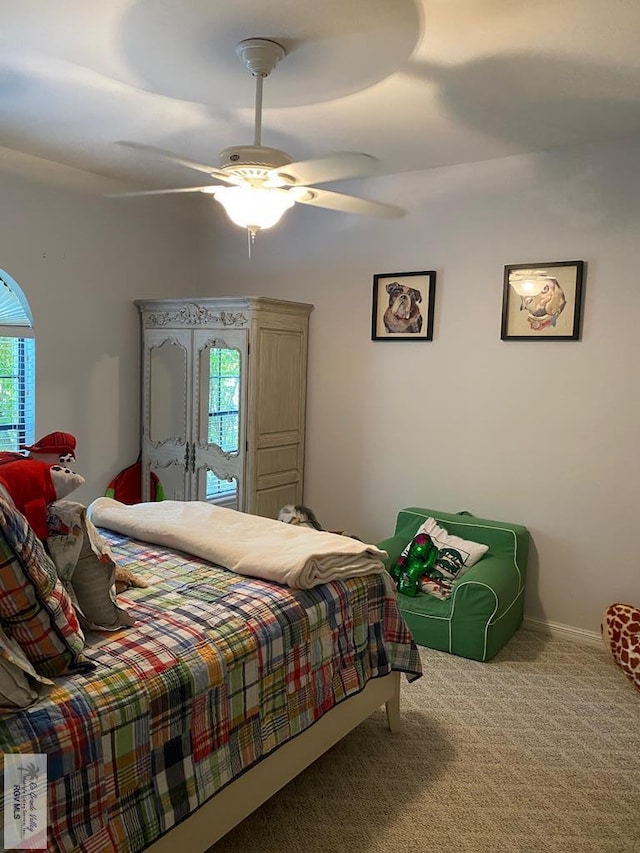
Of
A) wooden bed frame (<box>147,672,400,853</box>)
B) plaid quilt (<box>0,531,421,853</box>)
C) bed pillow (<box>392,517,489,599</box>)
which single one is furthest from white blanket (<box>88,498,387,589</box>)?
bed pillow (<box>392,517,489,599</box>)

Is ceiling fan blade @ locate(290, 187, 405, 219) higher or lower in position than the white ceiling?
lower

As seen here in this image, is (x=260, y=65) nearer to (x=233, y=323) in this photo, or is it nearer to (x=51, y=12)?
(x=51, y=12)

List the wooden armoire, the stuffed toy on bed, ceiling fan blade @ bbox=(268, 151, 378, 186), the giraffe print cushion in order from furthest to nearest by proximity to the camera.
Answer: the wooden armoire
the giraffe print cushion
ceiling fan blade @ bbox=(268, 151, 378, 186)
the stuffed toy on bed

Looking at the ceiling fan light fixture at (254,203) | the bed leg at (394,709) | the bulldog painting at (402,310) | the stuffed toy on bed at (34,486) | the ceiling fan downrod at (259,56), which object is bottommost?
the bed leg at (394,709)

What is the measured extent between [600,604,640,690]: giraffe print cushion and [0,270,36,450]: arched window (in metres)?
3.47

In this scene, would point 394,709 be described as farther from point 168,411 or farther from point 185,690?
point 168,411

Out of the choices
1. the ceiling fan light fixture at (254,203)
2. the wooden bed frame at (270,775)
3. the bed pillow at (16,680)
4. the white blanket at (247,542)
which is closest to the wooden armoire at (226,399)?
the white blanket at (247,542)

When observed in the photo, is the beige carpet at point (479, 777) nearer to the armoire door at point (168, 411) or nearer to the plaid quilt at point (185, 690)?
the plaid quilt at point (185, 690)

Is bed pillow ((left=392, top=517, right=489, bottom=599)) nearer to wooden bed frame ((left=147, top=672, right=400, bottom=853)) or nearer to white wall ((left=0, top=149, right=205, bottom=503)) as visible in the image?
wooden bed frame ((left=147, top=672, right=400, bottom=853))

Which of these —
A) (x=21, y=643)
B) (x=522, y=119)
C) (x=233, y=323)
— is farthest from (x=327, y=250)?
(x=21, y=643)

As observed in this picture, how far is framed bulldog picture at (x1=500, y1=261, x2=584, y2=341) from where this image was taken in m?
3.43

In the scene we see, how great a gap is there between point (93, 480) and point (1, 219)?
67.9 inches

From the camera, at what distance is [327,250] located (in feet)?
14.2

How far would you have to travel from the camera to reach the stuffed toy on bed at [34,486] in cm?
168
